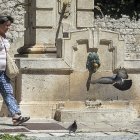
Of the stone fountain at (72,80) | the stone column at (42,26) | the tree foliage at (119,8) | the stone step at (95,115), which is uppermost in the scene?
the tree foliage at (119,8)

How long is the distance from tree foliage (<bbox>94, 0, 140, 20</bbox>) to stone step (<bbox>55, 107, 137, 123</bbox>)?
24.3 metres

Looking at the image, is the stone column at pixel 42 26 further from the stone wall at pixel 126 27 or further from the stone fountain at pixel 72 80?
the stone wall at pixel 126 27

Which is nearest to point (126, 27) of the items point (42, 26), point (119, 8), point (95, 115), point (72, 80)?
point (119, 8)

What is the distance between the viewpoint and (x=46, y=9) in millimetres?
14227

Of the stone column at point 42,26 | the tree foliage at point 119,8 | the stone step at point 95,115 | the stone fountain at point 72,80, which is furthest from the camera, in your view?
the tree foliage at point 119,8

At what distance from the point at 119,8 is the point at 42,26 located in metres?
24.0

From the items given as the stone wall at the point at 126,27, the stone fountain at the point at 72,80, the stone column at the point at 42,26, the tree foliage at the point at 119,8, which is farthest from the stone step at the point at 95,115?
the tree foliage at the point at 119,8

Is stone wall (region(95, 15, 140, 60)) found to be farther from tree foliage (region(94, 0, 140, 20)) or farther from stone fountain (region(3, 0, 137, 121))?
stone fountain (region(3, 0, 137, 121))

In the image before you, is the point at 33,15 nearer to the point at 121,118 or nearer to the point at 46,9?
the point at 46,9

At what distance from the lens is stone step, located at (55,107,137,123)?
12836 mm

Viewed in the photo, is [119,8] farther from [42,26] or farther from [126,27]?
[42,26]

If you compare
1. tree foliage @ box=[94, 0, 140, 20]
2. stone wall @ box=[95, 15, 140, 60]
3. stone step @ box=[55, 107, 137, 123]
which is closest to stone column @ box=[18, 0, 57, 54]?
stone step @ box=[55, 107, 137, 123]

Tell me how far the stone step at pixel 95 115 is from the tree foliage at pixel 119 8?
24337 mm

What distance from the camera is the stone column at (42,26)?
555 inches
